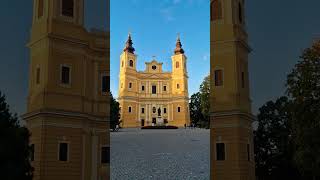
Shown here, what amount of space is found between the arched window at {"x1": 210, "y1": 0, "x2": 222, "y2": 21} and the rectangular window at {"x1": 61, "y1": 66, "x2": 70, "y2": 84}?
3.55 m

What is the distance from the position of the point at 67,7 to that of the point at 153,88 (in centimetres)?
807

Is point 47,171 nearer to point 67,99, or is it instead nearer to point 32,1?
point 67,99

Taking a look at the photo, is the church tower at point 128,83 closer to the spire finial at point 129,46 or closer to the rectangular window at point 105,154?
the spire finial at point 129,46

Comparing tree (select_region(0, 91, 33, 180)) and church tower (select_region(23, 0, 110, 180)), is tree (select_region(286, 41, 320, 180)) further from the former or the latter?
tree (select_region(0, 91, 33, 180))

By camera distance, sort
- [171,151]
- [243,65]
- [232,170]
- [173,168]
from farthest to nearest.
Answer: [171,151] → [173,168] → [243,65] → [232,170]

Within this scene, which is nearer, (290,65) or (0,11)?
(0,11)

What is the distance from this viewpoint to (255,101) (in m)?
12.0

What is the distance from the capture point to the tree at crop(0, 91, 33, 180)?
8.87 metres

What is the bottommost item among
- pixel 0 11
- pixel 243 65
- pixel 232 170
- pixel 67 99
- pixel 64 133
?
pixel 232 170

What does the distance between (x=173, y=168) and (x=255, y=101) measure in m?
2.48

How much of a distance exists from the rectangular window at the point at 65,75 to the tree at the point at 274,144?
550 cm

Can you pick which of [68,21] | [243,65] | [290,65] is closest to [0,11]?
[68,21]

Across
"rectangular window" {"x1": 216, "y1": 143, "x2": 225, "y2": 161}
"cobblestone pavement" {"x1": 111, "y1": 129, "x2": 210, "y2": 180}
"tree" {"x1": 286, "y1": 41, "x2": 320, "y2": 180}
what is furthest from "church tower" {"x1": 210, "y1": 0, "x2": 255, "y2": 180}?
"tree" {"x1": 286, "y1": 41, "x2": 320, "y2": 180}

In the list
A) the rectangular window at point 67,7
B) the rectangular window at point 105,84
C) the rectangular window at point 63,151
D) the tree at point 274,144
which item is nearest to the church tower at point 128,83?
the rectangular window at point 105,84
